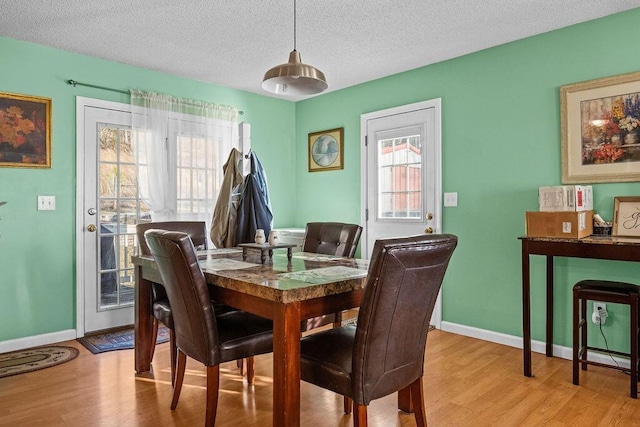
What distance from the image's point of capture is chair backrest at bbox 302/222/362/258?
2777 millimetres

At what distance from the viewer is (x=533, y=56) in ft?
10.4

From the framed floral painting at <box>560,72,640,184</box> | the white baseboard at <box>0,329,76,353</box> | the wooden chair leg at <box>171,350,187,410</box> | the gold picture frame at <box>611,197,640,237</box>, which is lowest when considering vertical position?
the white baseboard at <box>0,329,76,353</box>

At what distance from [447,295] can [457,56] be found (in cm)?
207

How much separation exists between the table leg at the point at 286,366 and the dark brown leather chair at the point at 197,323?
41 centimetres

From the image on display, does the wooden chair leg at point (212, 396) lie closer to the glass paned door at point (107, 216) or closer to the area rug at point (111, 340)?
the area rug at point (111, 340)

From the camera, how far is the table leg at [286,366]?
1573 mm

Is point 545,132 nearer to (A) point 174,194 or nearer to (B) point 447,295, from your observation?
(B) point 447,295

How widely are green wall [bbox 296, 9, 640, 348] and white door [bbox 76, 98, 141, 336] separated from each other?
2.56 meters

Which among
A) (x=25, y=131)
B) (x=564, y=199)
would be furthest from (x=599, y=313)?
(x=25, y=131)

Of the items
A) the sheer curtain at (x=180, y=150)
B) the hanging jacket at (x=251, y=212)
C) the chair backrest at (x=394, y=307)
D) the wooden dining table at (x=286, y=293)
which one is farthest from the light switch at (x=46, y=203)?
the chair backrest at (x=394, y=307)

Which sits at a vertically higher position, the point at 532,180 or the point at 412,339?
the point at 532,180

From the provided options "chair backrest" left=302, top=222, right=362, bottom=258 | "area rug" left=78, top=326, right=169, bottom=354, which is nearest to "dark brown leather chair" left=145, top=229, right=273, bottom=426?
"chair backrest" left=302, top=222, right=362, bottom=258

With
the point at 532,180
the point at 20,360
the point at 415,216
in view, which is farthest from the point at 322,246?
the point at 20,360

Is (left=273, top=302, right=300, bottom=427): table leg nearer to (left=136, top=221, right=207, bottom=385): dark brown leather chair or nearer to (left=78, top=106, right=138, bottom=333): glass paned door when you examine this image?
(left=136, top=221, right=207, bottom=385): dark brown leather chair
